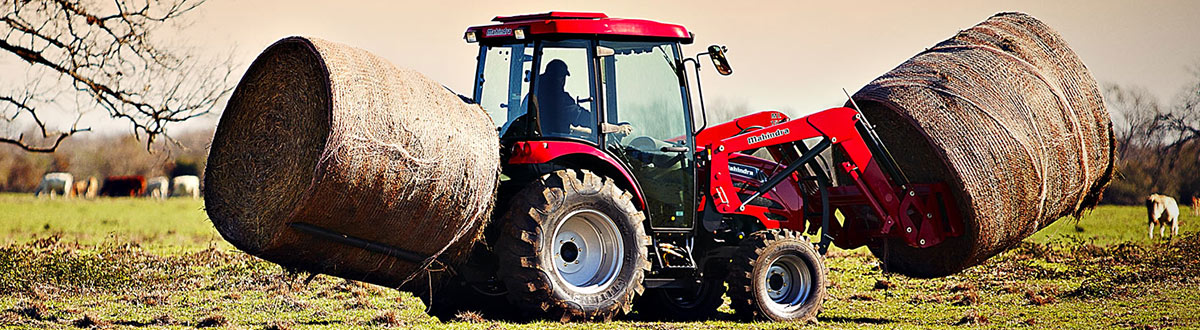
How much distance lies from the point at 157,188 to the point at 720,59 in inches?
2574

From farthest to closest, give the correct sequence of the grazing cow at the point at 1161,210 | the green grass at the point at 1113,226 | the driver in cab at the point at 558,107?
the grazing cow at the point at 1161,210, the green grass at the point at 1113,226, the driver in cab at the point at 558,107

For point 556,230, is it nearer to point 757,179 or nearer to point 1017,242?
point 757,179

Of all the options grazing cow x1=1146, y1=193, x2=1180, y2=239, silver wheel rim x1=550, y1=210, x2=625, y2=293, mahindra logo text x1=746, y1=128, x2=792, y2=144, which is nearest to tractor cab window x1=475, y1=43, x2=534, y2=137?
silver wheel rim x1=550, y1=210, x2=625, y2=293

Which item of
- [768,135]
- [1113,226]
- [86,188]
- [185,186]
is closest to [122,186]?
[86,188]

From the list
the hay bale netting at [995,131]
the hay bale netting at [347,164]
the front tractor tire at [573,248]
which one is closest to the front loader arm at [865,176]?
the hay bale netting at [995,131]

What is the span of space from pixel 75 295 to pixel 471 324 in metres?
5.32

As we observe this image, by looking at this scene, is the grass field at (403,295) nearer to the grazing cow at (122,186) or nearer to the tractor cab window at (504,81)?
the tractor cab window at (504,81)

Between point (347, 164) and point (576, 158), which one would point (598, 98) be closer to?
point (576, 158)

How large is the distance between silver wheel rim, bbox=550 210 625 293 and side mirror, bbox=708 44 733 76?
1.68 meters

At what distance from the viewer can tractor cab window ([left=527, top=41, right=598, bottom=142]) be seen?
10641 mm

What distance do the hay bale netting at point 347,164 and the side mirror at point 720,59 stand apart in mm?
2208

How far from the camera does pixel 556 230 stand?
10.1 m

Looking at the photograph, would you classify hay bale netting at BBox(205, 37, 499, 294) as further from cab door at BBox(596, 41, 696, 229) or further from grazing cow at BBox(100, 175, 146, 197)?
grazing cow at BBox(100, 175, 146, 197)

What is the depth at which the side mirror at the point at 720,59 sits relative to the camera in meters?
10.9
